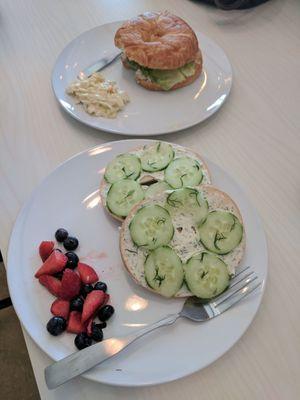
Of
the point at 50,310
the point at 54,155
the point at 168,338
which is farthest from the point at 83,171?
the point at 168,338

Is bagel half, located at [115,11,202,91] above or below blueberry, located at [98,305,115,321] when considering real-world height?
above

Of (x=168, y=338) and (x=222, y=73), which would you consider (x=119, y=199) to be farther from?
(x=222, y=73)

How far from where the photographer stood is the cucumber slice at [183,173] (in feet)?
3.84

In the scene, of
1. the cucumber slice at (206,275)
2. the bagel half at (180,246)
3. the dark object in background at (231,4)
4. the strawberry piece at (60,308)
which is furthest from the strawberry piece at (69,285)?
the dark object in background at (231,4)

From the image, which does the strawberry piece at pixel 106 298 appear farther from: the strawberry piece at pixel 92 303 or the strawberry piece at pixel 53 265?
the strawberry piece at pixel 53 265

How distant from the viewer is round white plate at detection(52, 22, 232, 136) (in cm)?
142

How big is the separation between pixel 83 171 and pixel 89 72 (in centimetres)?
53

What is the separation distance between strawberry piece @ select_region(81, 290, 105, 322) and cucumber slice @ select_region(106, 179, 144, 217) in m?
0.24

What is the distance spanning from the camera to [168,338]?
0.95 m

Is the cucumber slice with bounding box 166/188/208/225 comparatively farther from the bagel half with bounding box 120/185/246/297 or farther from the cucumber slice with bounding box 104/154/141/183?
the cucumber slice with bounding box 104/154/141/183

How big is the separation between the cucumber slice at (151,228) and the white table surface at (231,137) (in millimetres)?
308

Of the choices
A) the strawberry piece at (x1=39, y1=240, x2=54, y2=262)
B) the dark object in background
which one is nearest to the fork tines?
the strawberry piece at (x1=39, y1=240, x2=54, y2=262)

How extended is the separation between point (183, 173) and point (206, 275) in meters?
0.33

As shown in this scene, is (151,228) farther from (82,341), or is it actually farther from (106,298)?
(82,341)
